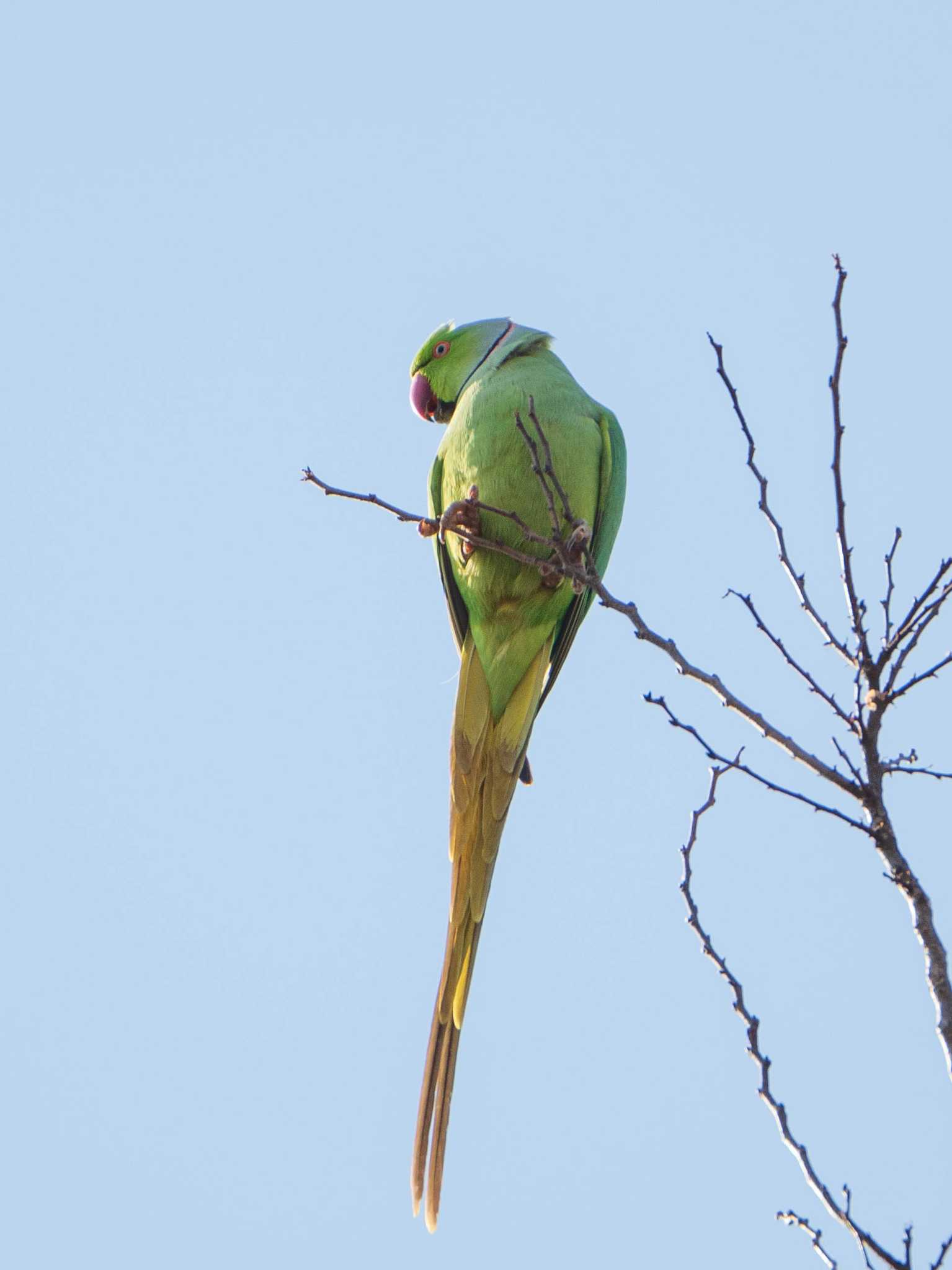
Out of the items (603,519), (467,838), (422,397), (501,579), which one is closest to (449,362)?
(422,397)

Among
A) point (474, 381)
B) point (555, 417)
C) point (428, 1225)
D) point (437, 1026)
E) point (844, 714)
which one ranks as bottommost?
A: point (428, 1225)

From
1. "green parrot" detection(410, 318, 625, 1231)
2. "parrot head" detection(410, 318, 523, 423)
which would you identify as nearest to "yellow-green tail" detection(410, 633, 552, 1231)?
"green parrot" detection(410, 318, 625, 1231)

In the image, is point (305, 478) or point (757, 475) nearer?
point (757, 475)

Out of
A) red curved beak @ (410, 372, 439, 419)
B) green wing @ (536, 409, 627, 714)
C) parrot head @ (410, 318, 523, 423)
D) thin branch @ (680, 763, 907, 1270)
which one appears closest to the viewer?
thin branch @ (680, 763, 907, 1270)

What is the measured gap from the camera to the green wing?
5.16 metres

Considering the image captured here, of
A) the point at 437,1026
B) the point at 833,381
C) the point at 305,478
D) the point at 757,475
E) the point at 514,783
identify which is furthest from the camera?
the point at 514,783

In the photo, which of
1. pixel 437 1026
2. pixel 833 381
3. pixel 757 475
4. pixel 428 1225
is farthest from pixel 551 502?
pixel 428 1225

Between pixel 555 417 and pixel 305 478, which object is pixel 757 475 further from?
pixel 555 417

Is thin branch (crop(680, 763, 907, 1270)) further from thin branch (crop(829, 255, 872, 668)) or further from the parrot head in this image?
the parrot head

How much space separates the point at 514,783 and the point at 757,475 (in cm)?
183

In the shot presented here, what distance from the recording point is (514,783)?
16.0ft

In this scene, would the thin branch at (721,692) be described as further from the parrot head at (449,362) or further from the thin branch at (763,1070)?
the parrot head at (449,362)

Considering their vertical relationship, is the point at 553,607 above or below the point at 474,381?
below

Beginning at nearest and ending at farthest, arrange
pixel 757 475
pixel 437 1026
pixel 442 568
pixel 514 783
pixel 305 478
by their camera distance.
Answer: pixel 757 475 → pixel 305 478 → pixel 437 1026 → pixel 514 783 → pixel 442 568
